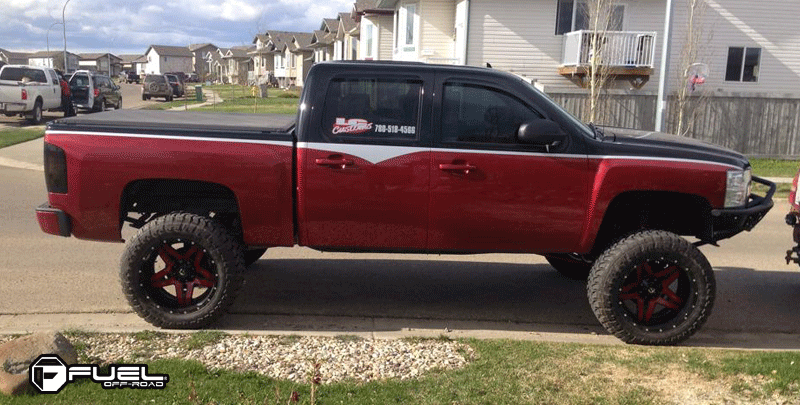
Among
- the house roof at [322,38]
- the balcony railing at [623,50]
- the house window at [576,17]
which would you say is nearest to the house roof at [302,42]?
the house roof at [322,38]

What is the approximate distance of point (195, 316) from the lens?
536cm

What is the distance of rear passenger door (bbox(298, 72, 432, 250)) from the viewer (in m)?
5.31

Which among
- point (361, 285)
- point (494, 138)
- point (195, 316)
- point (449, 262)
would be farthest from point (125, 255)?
point (449, 262)

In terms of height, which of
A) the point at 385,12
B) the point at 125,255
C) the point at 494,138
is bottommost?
the point at 125,255

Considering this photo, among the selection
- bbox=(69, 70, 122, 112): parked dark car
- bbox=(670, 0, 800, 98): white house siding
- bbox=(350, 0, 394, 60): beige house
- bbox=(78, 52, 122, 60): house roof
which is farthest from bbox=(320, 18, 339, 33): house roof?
bbox=(78, 52, 122, 60): house roof

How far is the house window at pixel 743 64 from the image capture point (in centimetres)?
2350

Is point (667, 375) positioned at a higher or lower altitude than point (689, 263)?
lower

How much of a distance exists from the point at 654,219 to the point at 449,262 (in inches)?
103

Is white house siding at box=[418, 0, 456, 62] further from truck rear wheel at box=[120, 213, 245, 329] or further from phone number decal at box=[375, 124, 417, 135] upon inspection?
truck rear wheel at box=[120, 213, 245, 329]

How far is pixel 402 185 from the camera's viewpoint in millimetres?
5344

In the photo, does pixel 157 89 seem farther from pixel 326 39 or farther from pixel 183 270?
pixel 183 270

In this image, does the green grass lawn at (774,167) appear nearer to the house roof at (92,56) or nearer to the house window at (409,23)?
the house window at (409,23)

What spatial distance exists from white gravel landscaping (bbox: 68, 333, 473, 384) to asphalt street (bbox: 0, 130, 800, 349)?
39 centimetres

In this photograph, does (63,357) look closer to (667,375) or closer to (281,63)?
(667,375)
